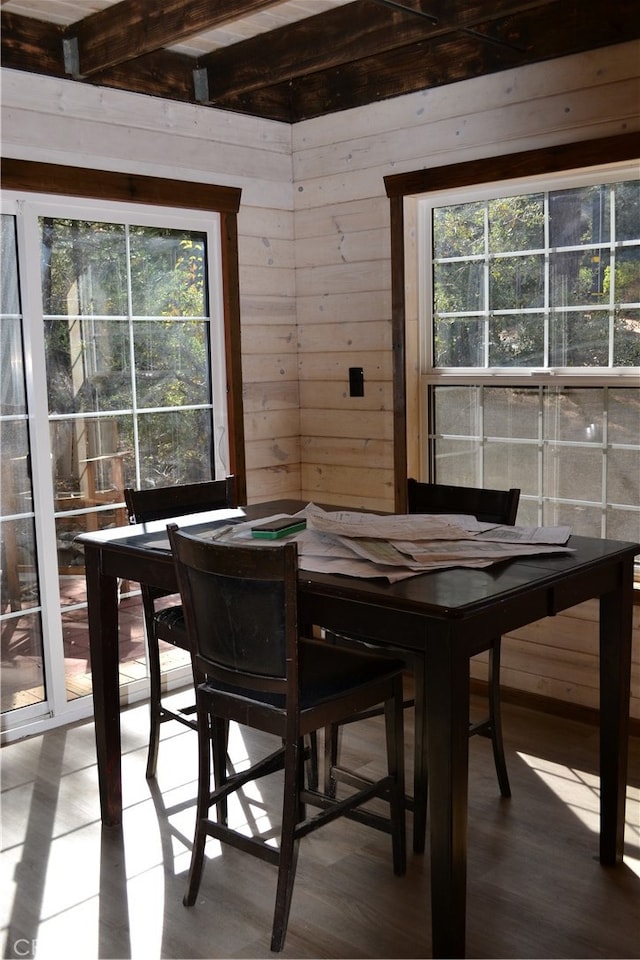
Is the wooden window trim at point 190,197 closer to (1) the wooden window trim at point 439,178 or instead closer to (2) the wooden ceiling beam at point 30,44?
(2) the wooden ceiling beam at point 30,44


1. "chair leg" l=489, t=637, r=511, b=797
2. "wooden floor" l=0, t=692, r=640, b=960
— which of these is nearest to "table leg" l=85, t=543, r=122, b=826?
"wooden floor" l=0, t=692, r=640, b=960

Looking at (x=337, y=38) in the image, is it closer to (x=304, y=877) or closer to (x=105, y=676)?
(x=105, y=676)

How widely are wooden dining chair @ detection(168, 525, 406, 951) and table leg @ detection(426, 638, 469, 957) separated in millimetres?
355

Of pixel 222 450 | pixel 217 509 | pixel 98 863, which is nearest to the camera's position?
pixel 98 863

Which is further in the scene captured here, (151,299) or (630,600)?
(151,299)

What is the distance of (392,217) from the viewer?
423cm

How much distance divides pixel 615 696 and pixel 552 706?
1268 millimetres

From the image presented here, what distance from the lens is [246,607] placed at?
234cm

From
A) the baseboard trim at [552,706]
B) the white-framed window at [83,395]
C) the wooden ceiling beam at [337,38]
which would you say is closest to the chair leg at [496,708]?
the baseboard trim at [552,706]

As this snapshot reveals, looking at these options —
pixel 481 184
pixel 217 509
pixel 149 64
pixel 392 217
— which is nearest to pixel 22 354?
pixel 217 509

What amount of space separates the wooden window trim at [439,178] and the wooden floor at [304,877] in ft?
4.85

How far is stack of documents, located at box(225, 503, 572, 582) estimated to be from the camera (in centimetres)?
248

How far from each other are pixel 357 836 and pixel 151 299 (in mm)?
2378

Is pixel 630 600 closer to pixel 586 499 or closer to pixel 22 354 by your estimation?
pixel 586 499
